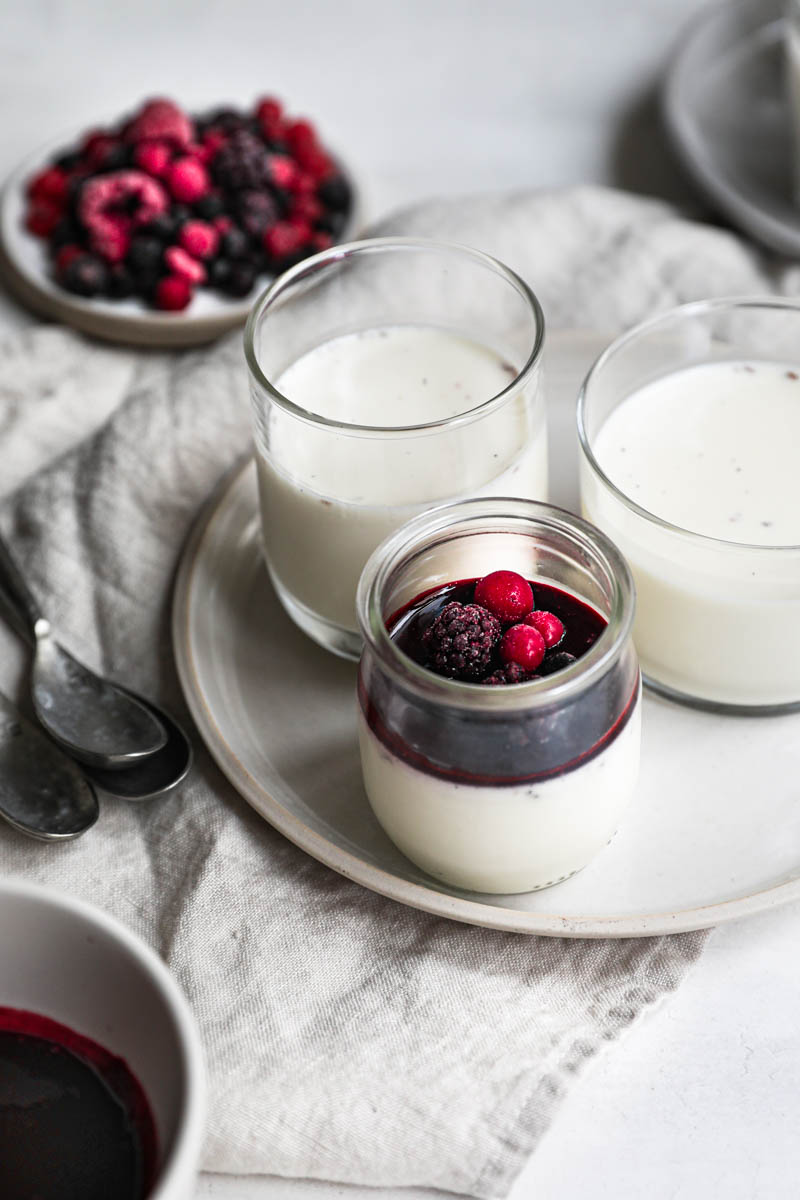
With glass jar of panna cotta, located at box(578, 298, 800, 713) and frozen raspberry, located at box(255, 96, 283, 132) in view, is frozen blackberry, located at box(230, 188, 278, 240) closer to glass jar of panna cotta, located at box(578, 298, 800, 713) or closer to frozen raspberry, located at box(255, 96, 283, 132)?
frozen raspberry, located at box(255, 96, 283, 132)

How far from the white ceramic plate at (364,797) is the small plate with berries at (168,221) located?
1.70 ft

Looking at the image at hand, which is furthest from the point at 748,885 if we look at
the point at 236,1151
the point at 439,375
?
the point at 439,375

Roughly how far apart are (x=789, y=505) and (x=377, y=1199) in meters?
0.77

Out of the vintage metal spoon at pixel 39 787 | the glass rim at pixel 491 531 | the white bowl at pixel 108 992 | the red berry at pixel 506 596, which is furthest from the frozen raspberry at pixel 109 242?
the white bowl at pixel 108 992

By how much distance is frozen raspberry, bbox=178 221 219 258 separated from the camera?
2018mm

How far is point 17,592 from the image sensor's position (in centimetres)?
156

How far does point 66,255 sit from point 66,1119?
139 centimetres

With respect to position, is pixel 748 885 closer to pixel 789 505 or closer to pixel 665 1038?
pixel 665 1038

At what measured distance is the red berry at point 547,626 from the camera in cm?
114

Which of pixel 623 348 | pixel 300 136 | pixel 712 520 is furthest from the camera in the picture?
pixel 300 136

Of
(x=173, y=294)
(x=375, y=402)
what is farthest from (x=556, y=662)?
(x=173, y=294)

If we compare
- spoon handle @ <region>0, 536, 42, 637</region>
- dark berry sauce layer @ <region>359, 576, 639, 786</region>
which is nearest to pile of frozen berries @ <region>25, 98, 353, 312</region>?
spoon handle @ <region>0, 536, 42, 637</region>

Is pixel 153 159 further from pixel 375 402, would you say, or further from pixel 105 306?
pixel 375 402

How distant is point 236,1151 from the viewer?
1.13 m
